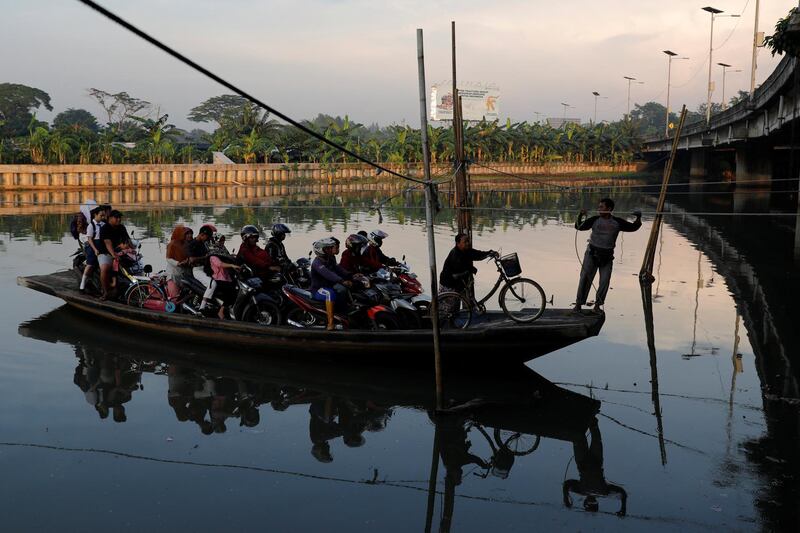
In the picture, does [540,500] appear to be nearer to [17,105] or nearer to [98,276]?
[98,276]

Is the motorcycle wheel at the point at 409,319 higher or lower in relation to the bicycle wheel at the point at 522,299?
lower

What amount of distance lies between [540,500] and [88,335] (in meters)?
9.68

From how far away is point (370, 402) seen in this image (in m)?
10.1

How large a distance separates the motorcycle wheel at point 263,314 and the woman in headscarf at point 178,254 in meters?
1.45

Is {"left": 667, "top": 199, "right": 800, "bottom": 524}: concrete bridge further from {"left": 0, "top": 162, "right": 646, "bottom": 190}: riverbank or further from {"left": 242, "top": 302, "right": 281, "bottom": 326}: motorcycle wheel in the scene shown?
{"left": 0, "top": 162, "right": 646, "bottom": 190}: riverbank

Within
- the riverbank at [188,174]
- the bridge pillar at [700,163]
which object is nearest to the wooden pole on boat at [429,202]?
the riverbank at [188,174]

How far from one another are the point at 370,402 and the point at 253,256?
3595mm

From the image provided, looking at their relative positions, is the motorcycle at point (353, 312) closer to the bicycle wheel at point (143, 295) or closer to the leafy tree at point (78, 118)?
the bicycle wheel at point (143, 295)

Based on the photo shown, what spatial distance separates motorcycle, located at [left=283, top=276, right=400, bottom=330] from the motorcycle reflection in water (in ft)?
2.18

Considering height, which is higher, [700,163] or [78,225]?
[700,163]

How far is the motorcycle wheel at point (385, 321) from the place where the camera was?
452 inches

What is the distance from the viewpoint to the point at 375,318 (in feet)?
37.7

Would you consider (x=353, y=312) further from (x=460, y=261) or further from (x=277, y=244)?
(x=277, y=244)

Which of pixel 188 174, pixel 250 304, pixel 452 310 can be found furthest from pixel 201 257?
pixel 188 174
